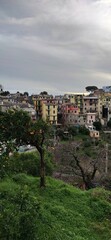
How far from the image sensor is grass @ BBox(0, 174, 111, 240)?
10.6 metres

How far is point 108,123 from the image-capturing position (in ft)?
238

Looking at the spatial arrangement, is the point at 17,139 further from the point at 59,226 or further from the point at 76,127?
the point at 76,127

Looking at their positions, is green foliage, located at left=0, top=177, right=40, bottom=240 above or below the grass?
above

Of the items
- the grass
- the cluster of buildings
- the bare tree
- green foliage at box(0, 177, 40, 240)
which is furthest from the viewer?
the cluster of buildings

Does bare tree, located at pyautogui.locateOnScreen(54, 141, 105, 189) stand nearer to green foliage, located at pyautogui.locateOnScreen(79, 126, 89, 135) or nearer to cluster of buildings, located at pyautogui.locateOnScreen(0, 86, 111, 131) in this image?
green foliage, located at pyautogui.locateOnScreen(79, 126, 89, 135)

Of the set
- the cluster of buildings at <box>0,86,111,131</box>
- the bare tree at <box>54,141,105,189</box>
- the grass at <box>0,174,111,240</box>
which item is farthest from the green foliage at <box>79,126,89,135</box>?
the grass at <box>0,174,111,240</box>

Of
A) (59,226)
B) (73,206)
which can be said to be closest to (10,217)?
(59,226)

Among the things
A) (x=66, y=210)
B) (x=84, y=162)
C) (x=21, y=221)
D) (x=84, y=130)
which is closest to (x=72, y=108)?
(x=84, y=130)

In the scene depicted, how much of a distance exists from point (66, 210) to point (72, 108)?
62.7 meters

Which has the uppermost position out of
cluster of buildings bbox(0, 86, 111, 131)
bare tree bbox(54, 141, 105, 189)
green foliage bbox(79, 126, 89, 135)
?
cluster of buildings bbox(0, 86, 111, 131)

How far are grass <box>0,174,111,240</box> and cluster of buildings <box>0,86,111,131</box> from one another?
51.6m

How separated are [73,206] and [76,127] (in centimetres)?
5120

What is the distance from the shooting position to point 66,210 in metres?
12.2

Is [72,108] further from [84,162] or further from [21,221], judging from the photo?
[21,221]
